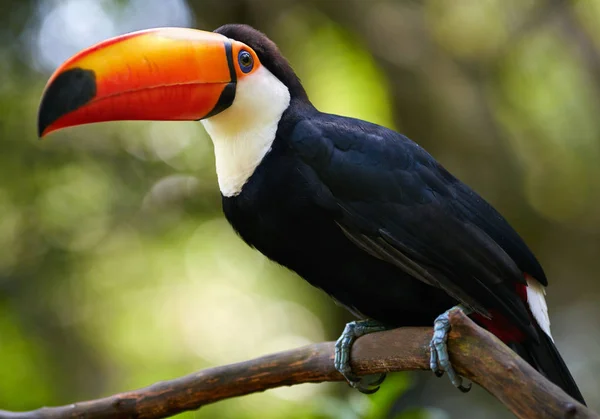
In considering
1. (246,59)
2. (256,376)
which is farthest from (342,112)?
(256,376)

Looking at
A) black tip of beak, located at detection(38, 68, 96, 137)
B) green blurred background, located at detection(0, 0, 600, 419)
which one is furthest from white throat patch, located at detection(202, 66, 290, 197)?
green blurred background, located at detection(0, 0, 600, 419)

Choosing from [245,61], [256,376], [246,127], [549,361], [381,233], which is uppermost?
[245,61]

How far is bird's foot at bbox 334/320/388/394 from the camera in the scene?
2.36 meters

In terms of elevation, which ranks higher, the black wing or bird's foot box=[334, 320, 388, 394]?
the black wing

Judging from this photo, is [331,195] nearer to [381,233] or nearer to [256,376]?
[381,233]

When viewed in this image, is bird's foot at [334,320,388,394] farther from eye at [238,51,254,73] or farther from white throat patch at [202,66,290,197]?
eye at [238,51,254,73]

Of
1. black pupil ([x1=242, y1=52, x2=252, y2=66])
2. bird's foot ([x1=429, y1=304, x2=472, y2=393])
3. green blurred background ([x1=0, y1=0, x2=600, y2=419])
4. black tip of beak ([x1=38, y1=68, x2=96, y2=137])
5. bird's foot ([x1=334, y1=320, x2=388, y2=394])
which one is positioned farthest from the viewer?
green blurred background ([x1=0, y1=0, x2=600, y2=419])

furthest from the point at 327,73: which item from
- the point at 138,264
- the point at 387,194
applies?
the point at 387,194

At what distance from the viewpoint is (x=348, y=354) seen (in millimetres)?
2379

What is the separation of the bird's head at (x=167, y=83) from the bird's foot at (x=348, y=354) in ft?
2.38

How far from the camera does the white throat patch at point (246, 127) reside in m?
2.38

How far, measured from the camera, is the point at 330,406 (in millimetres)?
2330

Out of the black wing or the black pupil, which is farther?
the black pupil

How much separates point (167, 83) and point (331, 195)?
23.8 inches
